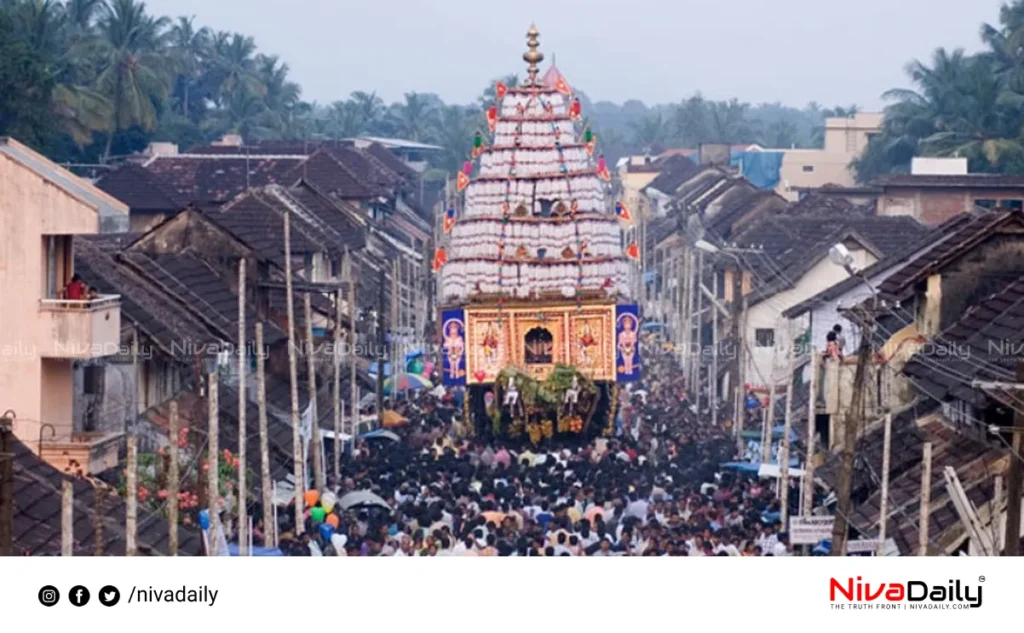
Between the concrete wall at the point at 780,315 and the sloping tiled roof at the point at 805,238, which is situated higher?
the sloping tiled roof at the point at 805,238

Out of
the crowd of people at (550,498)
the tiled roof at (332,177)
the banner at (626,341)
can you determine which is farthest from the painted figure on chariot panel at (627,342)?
the tiled roof at (332,177)

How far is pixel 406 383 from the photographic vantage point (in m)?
63.5

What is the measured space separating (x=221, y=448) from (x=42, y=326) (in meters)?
6.91

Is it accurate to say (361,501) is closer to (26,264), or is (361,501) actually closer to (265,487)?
(265,487)

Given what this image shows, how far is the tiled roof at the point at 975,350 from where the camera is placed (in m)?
32.8

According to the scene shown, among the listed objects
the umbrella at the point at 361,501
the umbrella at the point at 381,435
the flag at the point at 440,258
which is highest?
the flag at the point at 440,258

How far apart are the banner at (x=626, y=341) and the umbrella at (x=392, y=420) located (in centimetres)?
608

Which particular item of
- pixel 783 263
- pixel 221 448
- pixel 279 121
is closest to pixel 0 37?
pixel 783 263

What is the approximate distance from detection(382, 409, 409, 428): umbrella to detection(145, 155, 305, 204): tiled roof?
1026 inches

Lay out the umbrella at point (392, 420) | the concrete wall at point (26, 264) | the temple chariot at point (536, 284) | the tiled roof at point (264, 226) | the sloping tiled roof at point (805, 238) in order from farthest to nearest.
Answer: the sloping tiled roof at point (805, 238), the umbrella at point (392, 420), the tiled roof at point (264, 226), the temple chariot at point (536, 284), the concrete wall at point (26, 264)

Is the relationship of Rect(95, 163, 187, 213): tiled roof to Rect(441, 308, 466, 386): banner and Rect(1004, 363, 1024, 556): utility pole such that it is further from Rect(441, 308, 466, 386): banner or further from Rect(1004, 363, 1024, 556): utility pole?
Rect(1004, 363, 1024, 556): utility pole

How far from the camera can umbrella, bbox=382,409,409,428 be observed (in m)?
55.6
